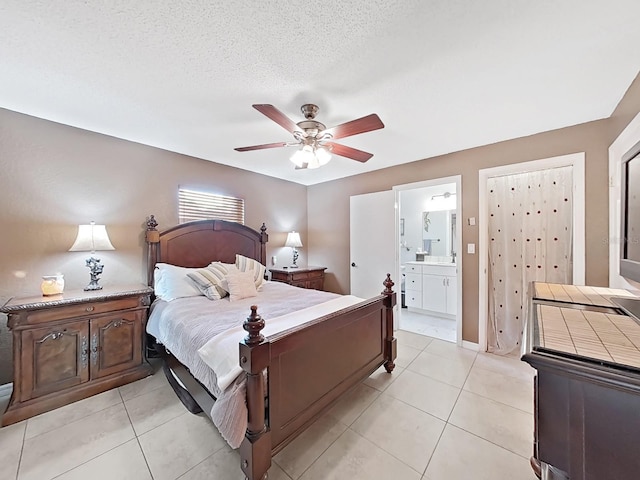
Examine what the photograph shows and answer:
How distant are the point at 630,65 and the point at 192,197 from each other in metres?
4.12

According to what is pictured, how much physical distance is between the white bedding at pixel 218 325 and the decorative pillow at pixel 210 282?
0.07 m

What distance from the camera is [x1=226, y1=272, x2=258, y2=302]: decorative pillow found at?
2641 millimetres

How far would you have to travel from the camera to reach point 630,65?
1.60 metres

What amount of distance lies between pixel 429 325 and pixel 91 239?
14.4 ft

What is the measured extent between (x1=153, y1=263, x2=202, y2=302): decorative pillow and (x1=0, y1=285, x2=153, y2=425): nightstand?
0.54ft

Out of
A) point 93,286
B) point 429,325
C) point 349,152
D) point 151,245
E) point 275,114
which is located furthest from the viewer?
point 429,325

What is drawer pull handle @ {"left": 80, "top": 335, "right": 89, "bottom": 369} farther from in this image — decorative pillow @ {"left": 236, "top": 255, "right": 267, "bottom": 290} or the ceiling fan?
the ceiling fan

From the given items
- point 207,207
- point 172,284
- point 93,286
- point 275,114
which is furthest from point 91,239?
point 275,114

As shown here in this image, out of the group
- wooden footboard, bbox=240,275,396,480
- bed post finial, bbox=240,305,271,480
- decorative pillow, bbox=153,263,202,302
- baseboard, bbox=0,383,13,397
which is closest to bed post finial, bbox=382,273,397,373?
wooden footboard, bbox=240,275,396,480

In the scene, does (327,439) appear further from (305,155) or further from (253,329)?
(305,155)

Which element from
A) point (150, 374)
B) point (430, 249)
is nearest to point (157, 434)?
point (150, 374)

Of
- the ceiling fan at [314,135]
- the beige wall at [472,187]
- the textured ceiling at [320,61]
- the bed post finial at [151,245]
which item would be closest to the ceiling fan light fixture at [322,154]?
the ceiling fan at [314,135]

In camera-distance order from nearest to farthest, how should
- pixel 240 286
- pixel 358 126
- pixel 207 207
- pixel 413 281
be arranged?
pixel 358 126, pixel 240 286, pixel 207 207, pixel 413 281

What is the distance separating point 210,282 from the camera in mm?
2725
